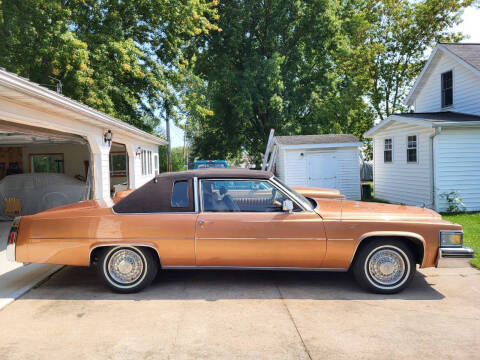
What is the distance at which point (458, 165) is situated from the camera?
39.7ft

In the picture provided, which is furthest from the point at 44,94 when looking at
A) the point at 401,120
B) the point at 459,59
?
the point at 459,59

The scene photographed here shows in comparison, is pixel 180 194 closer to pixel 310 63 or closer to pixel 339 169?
pixel 339 169

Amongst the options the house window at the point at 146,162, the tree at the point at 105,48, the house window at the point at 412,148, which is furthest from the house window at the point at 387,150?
the tree at the point at 105,48

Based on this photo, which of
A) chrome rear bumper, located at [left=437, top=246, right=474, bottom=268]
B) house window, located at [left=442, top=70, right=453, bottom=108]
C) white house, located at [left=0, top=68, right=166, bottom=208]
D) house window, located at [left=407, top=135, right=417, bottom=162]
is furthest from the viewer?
house window, located at [left=442, top=70, right=453, bottom=108]

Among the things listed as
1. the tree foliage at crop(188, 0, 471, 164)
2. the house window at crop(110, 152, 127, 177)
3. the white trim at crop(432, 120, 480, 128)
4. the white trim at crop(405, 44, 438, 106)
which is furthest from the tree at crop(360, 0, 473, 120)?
the house window at crop(110, 152, 127, 177)

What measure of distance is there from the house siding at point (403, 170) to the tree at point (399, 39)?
10.5 m

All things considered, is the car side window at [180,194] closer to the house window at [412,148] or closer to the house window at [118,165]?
the house window at [412,148]

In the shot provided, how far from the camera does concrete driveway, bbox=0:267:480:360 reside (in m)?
3.28

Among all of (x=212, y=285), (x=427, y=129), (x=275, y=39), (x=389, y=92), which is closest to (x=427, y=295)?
(x=212, y=285)

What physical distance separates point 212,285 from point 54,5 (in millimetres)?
15389

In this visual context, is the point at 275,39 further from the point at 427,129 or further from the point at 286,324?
the point at 286,324

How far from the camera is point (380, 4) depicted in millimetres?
25172

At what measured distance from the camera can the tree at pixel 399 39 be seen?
22.7m

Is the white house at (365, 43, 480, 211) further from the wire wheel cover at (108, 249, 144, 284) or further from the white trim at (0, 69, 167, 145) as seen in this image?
the white trim at (0, 69, 167, 145)
